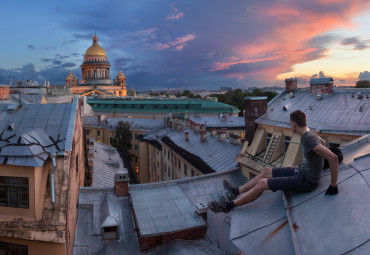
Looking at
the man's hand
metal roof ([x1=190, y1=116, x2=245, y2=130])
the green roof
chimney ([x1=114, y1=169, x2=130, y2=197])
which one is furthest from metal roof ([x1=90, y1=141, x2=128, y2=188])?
the green roof

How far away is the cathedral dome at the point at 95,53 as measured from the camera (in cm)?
13988

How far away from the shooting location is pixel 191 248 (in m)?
11.9

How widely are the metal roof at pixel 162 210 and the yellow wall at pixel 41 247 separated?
281 cm

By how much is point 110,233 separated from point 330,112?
44.0 ft

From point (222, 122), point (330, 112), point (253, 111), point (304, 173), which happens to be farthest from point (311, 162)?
point (222, 122)

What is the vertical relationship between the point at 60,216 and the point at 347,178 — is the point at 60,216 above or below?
below

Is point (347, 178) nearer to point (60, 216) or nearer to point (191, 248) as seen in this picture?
point (191, 248)

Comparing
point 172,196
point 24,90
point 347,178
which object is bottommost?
point 172,196

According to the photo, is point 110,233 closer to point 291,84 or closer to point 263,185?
point 263,185

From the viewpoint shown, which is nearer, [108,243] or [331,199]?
[331,199]

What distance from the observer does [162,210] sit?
13508mm

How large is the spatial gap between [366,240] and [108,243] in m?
9.93

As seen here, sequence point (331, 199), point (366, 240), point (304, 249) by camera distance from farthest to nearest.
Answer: point (331, 199), point (304, 249), point (366, 240)

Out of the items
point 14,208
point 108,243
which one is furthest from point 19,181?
point 108,243
